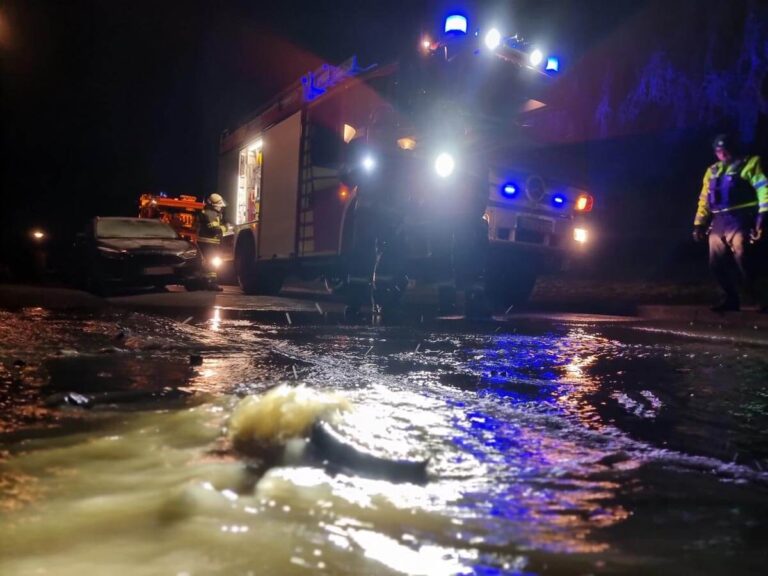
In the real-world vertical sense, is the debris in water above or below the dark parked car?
below

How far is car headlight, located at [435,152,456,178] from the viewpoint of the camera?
757 cm

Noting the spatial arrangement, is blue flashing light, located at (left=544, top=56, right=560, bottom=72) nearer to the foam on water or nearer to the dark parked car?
the dark parked car

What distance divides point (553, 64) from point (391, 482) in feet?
27.2

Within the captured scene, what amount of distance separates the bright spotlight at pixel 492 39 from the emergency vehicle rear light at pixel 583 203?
2.83 metres

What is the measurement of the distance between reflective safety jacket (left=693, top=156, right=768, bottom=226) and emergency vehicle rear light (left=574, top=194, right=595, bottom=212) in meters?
2.14

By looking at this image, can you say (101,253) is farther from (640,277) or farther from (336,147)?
(640,277)

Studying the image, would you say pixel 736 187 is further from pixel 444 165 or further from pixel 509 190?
pixel 444 165

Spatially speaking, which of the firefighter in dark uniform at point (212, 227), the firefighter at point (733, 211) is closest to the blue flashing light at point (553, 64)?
the firefighter at point (733, 211)

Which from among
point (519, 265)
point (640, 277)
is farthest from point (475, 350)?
point (640, 277)

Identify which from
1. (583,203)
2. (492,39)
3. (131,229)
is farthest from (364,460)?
(131,229)

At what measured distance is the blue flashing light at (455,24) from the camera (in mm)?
7481

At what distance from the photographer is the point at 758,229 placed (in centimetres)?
707

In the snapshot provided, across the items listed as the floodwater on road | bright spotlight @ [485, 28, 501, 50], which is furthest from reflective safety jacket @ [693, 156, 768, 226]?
the floodwater on road

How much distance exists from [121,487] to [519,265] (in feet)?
27.0
